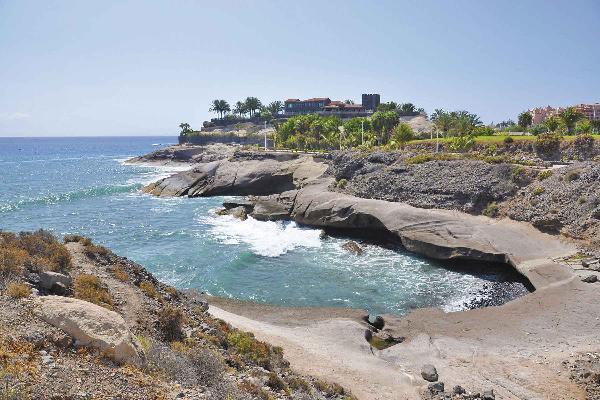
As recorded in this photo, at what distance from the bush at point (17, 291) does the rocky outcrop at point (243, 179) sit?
58462 mm

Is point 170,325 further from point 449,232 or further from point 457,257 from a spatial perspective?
point 449,232

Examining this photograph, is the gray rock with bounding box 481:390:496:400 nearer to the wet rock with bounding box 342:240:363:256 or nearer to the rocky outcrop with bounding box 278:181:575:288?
the rocky outcrop with bounding box 278:181:575:288

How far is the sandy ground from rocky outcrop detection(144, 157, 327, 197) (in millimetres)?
46079

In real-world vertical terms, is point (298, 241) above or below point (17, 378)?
below

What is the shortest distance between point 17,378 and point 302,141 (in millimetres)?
99021

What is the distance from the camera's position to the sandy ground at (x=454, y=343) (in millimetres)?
19516

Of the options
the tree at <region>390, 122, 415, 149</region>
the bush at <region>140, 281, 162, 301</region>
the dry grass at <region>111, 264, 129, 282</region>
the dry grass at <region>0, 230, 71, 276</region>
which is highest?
the tree at <region>390, 122, 415, 149</region>

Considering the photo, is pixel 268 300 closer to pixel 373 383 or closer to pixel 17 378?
pixel 373 383

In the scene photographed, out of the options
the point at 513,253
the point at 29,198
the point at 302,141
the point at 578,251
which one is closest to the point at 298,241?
the point at 513,253

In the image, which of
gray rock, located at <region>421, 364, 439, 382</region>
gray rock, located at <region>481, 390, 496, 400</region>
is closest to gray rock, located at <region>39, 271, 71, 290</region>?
gray rock, located at <region>421, 364, 439, 382</region>

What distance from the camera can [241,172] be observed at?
259 ft

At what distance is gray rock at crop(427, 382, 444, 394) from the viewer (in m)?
18.6

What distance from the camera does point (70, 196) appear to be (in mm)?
77125

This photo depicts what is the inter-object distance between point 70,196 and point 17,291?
231 ft
